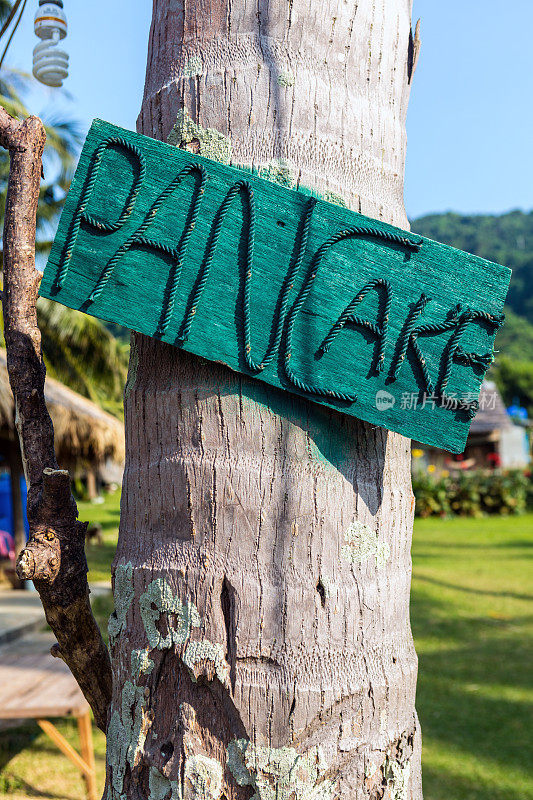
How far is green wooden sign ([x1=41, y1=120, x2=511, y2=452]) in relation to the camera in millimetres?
1146

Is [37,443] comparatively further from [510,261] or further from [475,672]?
[510,261]

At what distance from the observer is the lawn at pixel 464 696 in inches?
163

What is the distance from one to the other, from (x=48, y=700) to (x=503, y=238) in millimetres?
77754

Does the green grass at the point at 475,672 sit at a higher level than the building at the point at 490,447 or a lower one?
lower

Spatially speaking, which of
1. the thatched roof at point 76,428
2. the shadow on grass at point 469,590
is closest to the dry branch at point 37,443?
the shadow on grass at point 469,590

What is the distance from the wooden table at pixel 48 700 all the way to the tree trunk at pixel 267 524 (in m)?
2.86

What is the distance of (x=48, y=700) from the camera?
3789mm

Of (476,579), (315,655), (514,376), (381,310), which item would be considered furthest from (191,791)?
(514,376)

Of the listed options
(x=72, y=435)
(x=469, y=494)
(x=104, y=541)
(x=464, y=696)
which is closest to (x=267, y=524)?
(x=464, y=696)

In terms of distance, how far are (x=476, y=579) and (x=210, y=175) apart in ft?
31.6

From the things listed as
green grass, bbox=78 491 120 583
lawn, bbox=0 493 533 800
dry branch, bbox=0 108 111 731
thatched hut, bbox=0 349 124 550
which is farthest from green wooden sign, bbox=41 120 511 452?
thatched hut, bbox=0 349 124 550

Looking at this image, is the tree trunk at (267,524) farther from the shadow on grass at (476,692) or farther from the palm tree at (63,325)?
the palm tree at (63,325)

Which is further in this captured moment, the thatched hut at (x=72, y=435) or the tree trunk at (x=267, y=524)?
the thatched hut at (x=72, y=435)

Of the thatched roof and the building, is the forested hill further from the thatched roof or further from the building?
the thatched roof
